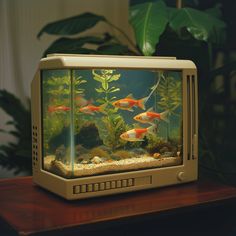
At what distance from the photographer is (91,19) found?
6.17ft

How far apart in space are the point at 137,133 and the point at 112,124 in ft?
0.31

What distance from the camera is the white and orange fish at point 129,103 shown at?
3.92 feet

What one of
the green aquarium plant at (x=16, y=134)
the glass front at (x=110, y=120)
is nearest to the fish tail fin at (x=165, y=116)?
the glass front at (x=110, y=120)

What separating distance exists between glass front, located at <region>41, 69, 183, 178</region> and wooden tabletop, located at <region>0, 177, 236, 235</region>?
0.27ft

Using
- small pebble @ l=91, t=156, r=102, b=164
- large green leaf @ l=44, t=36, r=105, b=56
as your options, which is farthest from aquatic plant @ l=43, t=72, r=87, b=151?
large green leaf @ l=44, t=36, r=105, b=56

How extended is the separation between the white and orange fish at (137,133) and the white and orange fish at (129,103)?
2.7 inches

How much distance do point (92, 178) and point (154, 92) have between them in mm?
344

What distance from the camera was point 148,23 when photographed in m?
1.58

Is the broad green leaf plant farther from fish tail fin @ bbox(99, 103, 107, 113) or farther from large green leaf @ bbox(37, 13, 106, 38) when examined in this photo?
fish tail fin @ bbox(99, 103, 107, 113)

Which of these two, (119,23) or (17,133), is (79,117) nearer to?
(17,133)

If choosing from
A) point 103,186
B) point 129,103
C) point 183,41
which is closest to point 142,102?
point 129,103

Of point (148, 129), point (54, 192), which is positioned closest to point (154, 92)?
point (148, 129)

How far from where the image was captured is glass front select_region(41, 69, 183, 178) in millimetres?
1118

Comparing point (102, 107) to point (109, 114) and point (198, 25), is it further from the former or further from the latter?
point (198, 25)
